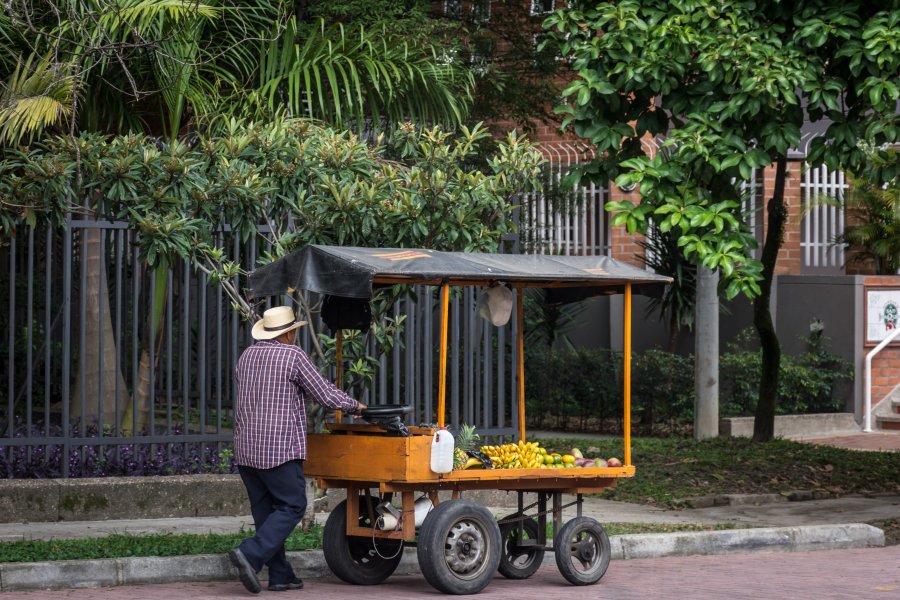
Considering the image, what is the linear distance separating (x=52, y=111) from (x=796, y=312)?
13.0 m

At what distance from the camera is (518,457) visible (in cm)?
896

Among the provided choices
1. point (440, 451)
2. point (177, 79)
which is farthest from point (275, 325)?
point (177, 79)

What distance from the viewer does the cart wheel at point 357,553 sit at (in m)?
8.86

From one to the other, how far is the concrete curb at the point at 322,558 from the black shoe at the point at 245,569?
83 cm

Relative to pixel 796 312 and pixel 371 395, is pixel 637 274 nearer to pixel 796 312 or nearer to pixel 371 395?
pixel 371 395

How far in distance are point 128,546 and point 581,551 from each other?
3.04 metres

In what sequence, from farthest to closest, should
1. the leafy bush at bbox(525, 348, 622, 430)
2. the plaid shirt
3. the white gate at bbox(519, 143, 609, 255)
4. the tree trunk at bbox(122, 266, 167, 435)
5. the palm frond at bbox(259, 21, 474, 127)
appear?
the white gate at bbox(519, 143, 609, 255) → the leafy bush at bbox(525, 348, 622, 430) → the palm frond at bbox(259, 21, 474, 127) → the tree trunk at bbox(122, 266, 167, 435) → the plaid shirt

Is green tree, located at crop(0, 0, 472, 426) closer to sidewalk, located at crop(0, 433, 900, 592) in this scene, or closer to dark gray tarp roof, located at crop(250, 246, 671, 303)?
sidewalk, located at crop(0, 433, 900, 592)

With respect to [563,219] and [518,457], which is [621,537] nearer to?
[518,457]

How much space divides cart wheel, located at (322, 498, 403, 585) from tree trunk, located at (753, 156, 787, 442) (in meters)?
7.94

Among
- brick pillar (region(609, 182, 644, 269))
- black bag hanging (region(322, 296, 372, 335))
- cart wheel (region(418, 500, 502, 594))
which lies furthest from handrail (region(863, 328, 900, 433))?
cart wheel (region(418, 500, 502, 594))

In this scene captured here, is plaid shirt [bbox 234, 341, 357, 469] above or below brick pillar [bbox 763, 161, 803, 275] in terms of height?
below

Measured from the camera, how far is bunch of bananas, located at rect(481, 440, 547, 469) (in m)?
8.90

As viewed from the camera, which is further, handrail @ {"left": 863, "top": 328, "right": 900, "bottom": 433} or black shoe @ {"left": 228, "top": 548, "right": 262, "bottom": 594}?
handrail @ {"left": 863, "top": 328, "right": 900, "bottom": 433}
